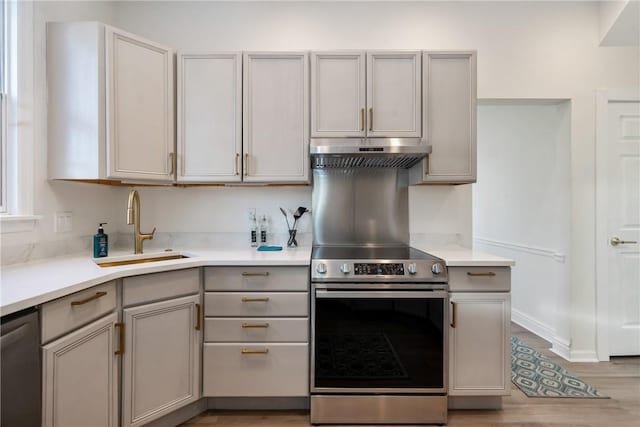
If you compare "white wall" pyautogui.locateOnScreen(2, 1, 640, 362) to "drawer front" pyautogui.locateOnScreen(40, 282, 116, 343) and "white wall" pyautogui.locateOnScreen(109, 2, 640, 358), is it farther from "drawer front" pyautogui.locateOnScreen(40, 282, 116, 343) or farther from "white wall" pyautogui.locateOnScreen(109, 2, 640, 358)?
"drawer front" pyautogui.locateOnScreen(40, 282, 116, 343)

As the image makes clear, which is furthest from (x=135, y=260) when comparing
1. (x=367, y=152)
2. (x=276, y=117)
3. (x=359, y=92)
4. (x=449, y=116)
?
(x=449, y=116)

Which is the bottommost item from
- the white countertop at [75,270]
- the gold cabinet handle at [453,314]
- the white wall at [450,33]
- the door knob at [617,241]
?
the gold cabinet handle at [453,314]

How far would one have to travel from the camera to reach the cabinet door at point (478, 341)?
2012 millimetres

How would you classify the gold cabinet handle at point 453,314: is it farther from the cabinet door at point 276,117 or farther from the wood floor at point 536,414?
the cabinet door at point 276,117

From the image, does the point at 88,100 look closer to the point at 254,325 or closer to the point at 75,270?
the point at 75,270

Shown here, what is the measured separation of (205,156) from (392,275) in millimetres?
1418

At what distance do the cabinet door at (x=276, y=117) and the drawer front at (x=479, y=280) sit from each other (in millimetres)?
1098

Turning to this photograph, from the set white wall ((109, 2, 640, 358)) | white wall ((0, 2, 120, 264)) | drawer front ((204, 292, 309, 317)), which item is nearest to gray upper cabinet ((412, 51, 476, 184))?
white wall ((109, 2, 640, 358))

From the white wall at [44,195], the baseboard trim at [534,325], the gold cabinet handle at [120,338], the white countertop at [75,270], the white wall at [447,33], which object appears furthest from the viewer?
the baseboard trim at [534,325]

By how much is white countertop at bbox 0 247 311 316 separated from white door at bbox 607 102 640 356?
2417 mm

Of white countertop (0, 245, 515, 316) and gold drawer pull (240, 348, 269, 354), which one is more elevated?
white countertop (0, 245, 515, 316)

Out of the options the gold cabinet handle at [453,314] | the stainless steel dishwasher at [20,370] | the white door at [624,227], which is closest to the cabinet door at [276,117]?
the gold cabinet handle at [453,314]

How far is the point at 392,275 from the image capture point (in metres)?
1.95

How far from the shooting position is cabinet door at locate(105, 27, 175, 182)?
2031mm
